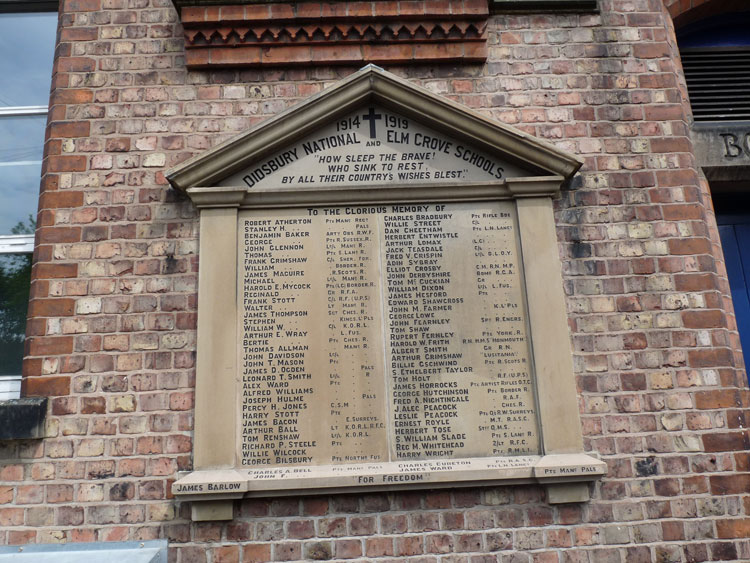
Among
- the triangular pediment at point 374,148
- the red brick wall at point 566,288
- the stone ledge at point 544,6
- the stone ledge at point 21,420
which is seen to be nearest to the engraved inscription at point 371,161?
the triangular pediment at point 374,148

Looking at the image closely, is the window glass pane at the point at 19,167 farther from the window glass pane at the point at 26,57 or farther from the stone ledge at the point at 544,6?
the stone ledge at the point at 544,6

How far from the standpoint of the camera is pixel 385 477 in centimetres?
311

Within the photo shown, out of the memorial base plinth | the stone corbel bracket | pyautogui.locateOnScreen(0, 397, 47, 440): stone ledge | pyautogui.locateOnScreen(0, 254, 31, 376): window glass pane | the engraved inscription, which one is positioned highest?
the stone corbel bracket

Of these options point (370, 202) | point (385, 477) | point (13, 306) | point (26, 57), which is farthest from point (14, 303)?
point (385, 477)

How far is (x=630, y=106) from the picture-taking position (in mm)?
3818

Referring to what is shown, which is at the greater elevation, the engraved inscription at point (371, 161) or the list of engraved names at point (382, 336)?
the engraved inscription at point (371, 161)

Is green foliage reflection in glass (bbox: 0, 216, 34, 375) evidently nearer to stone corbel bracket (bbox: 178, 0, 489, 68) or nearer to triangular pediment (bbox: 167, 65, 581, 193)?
triangular pediment (bbox: 167, 65, 581, 193)

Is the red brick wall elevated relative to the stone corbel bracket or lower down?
lower down

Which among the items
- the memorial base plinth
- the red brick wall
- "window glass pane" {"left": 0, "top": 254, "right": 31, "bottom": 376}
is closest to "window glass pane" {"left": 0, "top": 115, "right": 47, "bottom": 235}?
"window glass pane" {"left": 0, "top": 254, "right": 31, "bottom": 376}

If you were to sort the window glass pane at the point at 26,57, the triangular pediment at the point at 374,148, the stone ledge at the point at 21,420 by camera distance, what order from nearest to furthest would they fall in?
the stone ledge at the point at 21,420 → the triangular pediment at the point at 374,148 → the window glass pane at the point at 26,57

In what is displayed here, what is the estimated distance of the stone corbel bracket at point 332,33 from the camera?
3793mm

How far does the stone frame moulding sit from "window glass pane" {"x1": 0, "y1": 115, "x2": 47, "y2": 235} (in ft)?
3.92

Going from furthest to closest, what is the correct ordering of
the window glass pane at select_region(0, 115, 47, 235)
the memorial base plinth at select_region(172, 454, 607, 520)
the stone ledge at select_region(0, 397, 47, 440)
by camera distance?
the window glass pane at select_region(0, 115, 47, 235)
the stone ledge at select_region(0, 397, 47, 440)
the memorial base plinth at select_region(172, 454, 607, 520)

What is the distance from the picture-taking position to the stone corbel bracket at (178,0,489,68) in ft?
12.4
